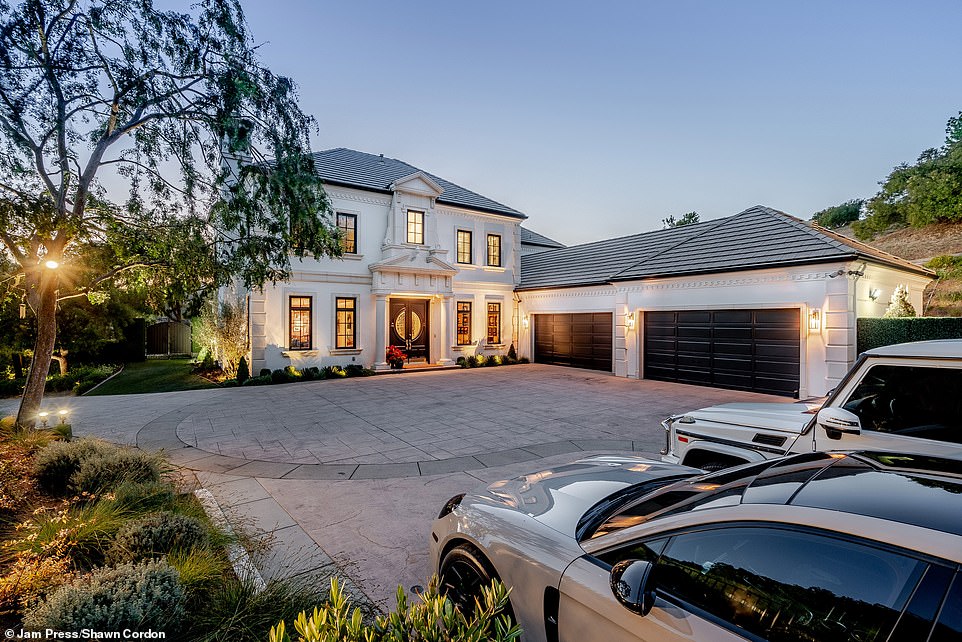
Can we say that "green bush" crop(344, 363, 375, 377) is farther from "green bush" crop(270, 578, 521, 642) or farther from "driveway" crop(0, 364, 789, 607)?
"green bush" crop(270, 578, 521, 642)

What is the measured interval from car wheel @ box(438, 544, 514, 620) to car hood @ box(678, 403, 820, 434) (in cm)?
293

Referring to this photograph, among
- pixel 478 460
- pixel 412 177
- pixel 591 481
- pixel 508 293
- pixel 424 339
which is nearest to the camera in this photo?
pixel 591 481

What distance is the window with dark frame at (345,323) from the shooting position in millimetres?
17109

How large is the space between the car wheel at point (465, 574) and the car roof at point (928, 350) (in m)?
3.12

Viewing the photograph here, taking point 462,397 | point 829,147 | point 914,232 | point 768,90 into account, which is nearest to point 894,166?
point 914,232

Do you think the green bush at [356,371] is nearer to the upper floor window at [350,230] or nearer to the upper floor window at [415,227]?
the upper floor window at [350,230]

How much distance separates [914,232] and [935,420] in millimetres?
29587

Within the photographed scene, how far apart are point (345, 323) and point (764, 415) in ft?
51.6

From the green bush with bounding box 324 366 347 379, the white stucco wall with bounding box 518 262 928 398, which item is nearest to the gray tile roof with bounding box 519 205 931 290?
the white stucco wall with bounding box 518 262 928 398

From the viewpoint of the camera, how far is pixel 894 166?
85.8 ft

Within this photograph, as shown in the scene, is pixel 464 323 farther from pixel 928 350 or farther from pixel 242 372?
pixel 928 350

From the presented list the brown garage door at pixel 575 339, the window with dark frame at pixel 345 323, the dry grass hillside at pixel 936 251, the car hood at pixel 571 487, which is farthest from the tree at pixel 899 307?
the window with dark frame at pixel 345 323

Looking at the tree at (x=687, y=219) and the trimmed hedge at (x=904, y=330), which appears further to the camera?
the tree at (x=687, y=219)

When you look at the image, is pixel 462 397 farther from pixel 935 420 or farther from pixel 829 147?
pixel 829 147
